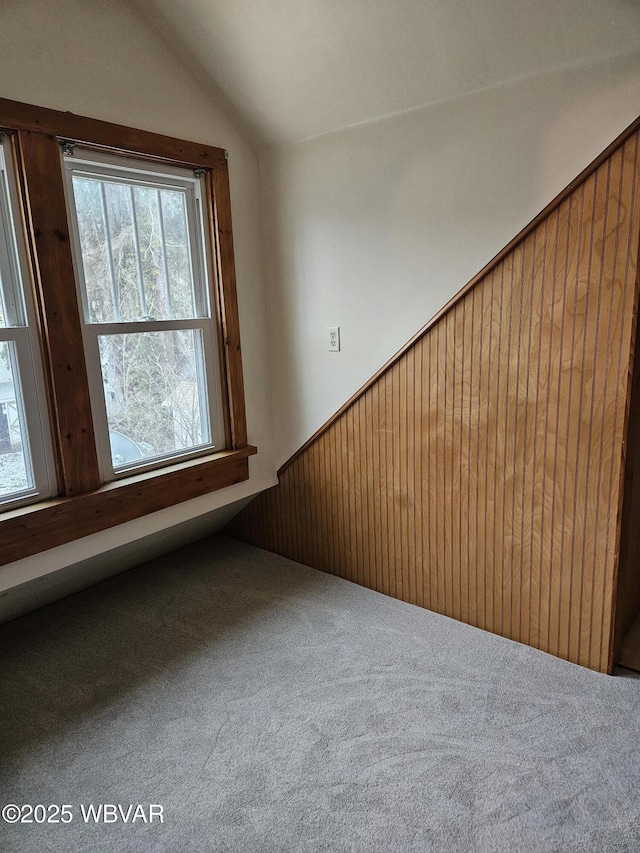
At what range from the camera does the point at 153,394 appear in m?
2.44

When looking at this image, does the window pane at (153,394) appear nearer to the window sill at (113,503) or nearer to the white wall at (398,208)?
the window sill at (113,503)

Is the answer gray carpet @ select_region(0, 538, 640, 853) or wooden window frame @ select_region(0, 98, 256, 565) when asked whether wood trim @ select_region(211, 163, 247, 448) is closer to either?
wooden window frame @ select_region(0, 98, 256, 565)

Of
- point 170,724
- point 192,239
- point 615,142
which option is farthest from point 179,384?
point 615,142

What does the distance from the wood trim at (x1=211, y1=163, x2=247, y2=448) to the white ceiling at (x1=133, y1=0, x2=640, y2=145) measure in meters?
0.36

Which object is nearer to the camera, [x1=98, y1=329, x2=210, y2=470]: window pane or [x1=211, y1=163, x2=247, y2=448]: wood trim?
[x1=98, y1=329, x2=210, y2=470]: window pane

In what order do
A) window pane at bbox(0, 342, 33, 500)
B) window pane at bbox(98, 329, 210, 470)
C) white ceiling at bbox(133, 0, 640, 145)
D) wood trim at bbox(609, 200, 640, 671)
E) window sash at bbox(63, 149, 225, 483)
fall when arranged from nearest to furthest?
white ceiling at bbox(133, 0, 640, 145) < wood trim at bbox(609, 200, 640, 671) < window pane at bbox(0, 342, 33, 500) < window sash at bbox(63, 149, 225, 483) < window pane at bbox(98, 329, 210, 470)

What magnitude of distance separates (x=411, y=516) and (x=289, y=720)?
98 cm

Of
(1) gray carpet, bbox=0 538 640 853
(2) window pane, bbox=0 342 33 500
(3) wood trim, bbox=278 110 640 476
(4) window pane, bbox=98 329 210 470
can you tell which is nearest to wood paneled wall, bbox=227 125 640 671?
(3) wood trim, bbox=278 110 640 476

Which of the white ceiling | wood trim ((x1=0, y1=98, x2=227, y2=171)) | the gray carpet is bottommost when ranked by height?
the gray carpet

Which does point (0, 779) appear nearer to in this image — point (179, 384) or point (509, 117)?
point (179, 384)

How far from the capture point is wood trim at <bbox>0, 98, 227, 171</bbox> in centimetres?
185

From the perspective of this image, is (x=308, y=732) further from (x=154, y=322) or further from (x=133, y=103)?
(x=133, y=103)

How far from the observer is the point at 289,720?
1.85 m

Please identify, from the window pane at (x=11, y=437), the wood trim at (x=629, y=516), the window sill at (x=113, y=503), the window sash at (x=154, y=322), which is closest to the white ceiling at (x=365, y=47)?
the window sash at (x=154, y=322)
